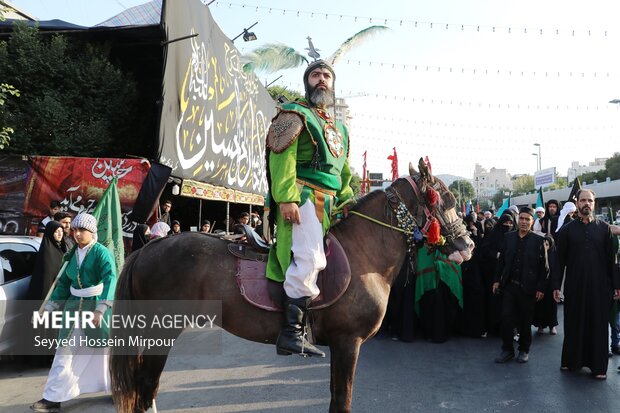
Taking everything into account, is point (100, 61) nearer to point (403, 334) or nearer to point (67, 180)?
point (67, 180)

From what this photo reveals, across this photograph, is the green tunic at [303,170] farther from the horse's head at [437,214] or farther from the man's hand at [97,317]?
the man's hand at [97,317]

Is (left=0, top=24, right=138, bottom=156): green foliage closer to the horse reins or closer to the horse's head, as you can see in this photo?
the horse reins

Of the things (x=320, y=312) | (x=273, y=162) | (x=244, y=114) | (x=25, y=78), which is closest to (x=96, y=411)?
(x=320, y=312)

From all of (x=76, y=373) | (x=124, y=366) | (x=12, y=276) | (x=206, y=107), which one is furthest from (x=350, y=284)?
(x=206, y=107)

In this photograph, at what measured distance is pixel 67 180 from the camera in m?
8.80

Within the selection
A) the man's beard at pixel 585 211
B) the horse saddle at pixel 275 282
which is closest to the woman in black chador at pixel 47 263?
the horse saddle at pixel 275 282

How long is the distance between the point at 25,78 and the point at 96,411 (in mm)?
8426

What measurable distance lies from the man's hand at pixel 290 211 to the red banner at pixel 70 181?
21.2 ft

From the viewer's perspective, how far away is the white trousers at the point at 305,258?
297 centimetres

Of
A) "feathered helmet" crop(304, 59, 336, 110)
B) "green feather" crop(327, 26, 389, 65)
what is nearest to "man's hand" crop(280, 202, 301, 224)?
"feathered helmet" crop(304, 59, 336, 110)

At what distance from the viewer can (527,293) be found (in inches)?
229

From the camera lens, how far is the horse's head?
337 centimetres

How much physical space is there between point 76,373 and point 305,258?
293cm

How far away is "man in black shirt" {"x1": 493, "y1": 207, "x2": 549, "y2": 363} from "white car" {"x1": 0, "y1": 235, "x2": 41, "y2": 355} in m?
6.04
